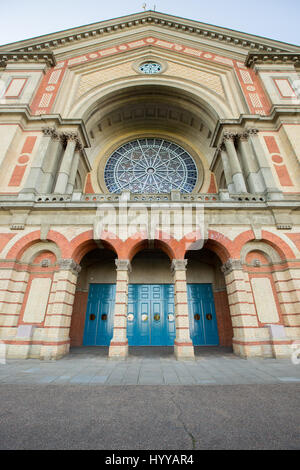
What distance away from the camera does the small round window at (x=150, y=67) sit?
1795cm

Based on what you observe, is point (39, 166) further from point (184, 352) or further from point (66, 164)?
point (184, 352)

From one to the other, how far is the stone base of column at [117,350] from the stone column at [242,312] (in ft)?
16.5

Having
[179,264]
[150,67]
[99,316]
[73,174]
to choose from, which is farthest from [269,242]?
[150,67]

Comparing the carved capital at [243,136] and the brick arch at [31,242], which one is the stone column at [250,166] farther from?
the brick arch at [31,242]

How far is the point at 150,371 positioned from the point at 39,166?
12263mm

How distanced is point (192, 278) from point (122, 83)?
16.4m

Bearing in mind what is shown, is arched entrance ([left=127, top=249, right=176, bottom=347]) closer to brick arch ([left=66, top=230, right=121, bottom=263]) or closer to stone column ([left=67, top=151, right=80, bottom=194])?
brick arch ([left=66, top=230, right=121, bottom=263])

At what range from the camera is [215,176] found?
16891mm

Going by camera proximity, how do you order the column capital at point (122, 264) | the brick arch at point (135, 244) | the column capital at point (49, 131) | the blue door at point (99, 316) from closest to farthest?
the column capital at point (122, 264), the brick arch at point (135, 244), the blue door at point (99, 316), the column capital at point (49, 131)

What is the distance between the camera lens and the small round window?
58.9ft

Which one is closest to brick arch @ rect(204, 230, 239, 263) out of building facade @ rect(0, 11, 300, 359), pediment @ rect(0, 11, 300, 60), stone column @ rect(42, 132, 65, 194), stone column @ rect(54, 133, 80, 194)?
building facade @ rect(0, 11, 300, 359)

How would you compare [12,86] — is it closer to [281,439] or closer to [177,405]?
[177,405]

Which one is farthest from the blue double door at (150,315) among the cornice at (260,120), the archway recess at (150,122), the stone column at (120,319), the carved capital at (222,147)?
the cornice at (260,120)

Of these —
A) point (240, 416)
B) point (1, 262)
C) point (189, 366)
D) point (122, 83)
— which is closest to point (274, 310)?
point (189, 366)
